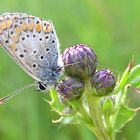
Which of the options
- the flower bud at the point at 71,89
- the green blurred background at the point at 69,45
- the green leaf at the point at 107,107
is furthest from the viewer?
the green blurred background at the point at 69,45

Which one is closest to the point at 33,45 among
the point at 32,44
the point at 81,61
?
the point at 32,44

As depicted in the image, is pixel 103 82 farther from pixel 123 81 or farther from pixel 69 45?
pixel 69 45

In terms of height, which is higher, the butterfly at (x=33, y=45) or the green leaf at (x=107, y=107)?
the butterfly at (x=33, y=45)

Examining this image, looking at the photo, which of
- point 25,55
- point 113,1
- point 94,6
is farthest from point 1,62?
point 25,55

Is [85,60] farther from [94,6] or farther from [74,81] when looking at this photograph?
[94,6]

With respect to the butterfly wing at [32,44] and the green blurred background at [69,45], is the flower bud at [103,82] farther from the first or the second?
the green blurred background at [69,45]

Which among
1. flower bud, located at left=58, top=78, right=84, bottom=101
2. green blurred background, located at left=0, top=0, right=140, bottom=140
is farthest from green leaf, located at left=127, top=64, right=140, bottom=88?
green blurred background, located at left=0, top=0, right=140, bottom=140

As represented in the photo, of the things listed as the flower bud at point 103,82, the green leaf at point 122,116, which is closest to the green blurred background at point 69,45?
the green leaf at point 122,116
